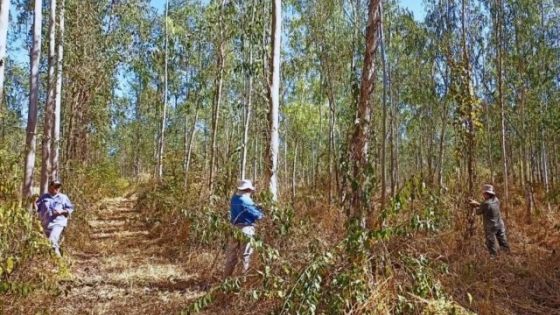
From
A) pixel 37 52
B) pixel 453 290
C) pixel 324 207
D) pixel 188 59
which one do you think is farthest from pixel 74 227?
pixel 188 59

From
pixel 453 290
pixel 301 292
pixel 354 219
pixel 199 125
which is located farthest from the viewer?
pixel 199 125

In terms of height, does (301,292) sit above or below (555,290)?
above

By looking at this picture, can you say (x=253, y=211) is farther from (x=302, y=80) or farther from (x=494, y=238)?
(x=302, y=80)

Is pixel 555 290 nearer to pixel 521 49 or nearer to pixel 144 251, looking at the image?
pixel 144 251

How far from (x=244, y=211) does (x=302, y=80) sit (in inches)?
757

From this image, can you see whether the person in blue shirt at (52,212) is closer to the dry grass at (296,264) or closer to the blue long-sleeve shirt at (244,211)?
the dry grass at (296,264)

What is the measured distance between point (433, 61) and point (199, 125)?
1434 cm

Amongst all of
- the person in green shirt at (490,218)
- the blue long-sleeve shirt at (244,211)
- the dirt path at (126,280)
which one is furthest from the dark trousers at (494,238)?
the dirt path at (126,280)

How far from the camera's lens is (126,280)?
733cm

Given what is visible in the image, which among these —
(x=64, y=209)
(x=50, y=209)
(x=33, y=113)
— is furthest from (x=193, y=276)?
(x=33, y=113)

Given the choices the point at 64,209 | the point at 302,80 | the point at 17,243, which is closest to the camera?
the point at 17,243

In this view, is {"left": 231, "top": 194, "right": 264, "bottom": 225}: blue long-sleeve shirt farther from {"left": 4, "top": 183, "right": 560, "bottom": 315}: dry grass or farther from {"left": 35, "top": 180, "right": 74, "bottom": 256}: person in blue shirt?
{"left": 35, "top": 180, "right": 74, "bottom": 256}: person in blue shirt

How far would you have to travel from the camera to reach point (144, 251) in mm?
9984

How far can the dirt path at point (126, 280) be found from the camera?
5895 millimetres
